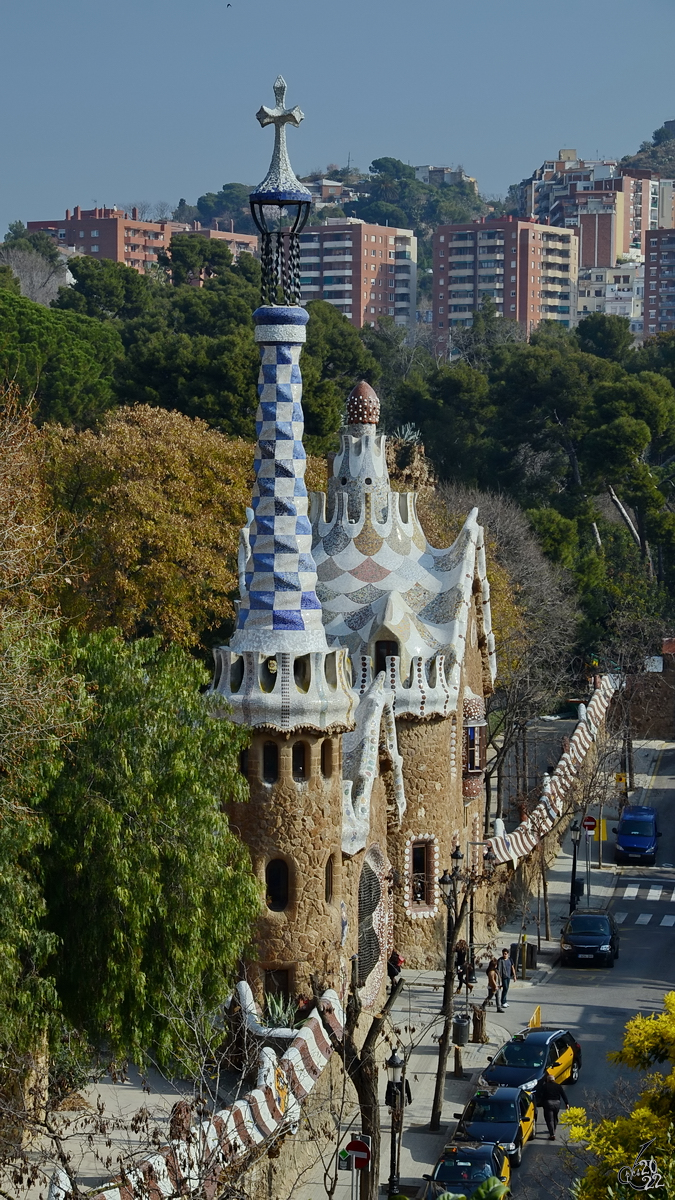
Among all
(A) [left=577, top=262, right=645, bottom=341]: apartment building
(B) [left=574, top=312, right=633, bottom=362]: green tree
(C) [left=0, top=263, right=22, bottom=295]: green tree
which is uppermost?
(A) [left=577, top=262, right=645, bottom=341]: apartment building

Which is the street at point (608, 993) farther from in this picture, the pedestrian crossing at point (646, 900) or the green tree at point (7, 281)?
the green tree at point (7, 281)

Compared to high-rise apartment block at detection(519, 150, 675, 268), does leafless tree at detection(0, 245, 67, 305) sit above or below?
below

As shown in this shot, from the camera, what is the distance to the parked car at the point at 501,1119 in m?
24.6

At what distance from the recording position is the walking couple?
3050 cm

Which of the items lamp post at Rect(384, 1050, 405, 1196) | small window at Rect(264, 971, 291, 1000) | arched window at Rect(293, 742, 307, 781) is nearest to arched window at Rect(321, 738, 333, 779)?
arched window at Rect(293, 742, 307, 781)

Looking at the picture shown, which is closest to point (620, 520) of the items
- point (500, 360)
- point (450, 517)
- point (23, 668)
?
point (500, 360)

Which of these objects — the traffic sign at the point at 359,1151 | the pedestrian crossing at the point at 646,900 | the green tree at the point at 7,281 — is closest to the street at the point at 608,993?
the pedestrian crossing at the point at 646,900

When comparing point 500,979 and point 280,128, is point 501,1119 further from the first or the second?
point 280,128

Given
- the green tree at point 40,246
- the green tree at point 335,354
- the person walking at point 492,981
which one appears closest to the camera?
the person walking at point 492,981

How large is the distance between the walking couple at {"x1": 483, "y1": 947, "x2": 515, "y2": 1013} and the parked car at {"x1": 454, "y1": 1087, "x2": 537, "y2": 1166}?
4.54m

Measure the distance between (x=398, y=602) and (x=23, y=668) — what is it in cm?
→ 1278

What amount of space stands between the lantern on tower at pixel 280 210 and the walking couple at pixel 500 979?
37.0 ft

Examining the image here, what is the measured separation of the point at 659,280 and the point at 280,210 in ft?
488

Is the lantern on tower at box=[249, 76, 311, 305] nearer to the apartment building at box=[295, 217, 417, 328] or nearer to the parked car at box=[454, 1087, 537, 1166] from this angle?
the parked car at box=[454, 1087, 537, 1166]
